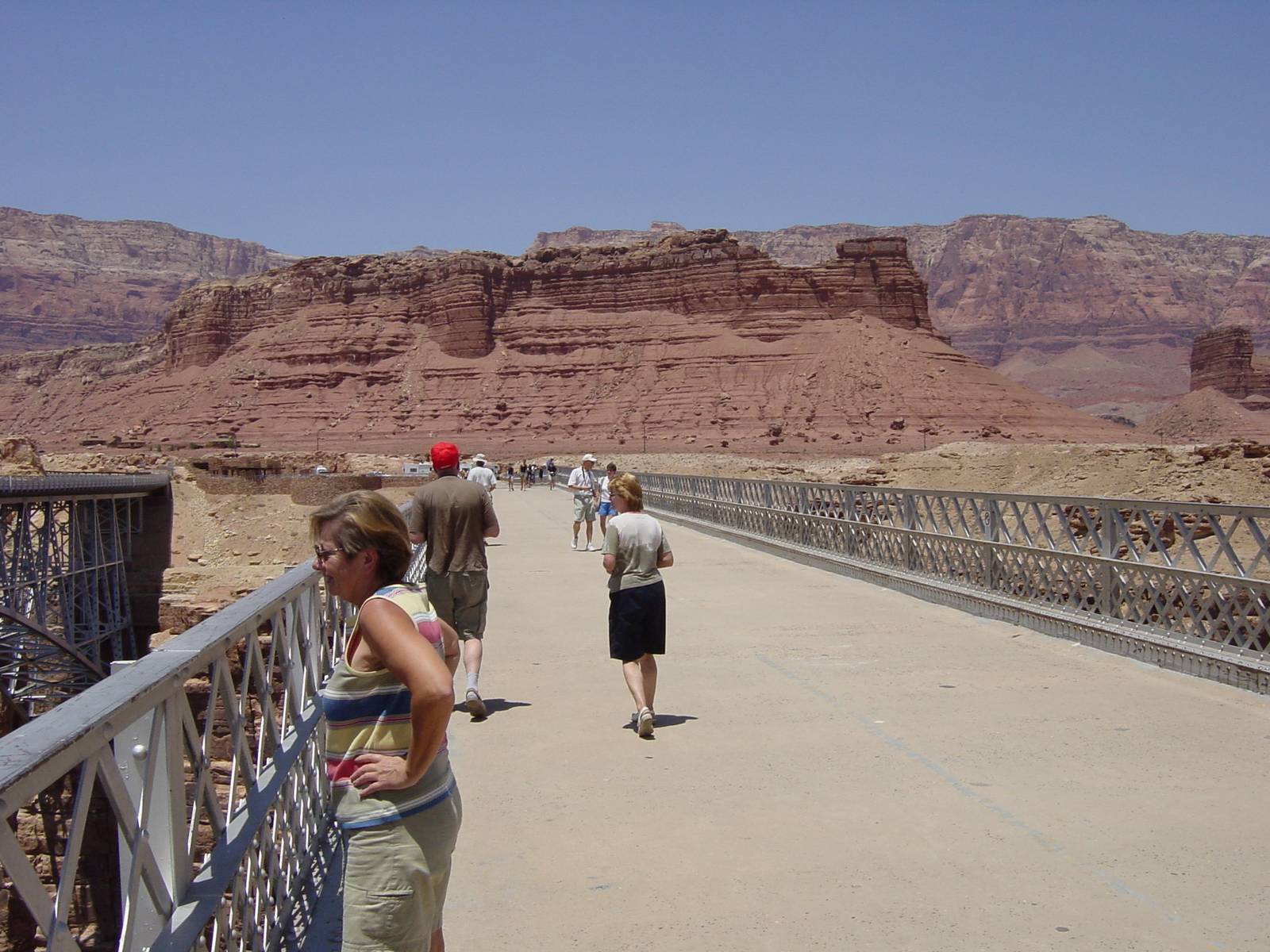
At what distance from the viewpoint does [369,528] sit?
3176 mm

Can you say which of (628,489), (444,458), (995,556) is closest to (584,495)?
(995,556)

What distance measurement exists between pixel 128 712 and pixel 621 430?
95144 millimetres

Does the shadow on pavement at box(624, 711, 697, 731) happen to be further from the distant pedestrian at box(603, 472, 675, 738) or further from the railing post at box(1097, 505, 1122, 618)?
the railing post at box(1097, 505, 1122, 618)

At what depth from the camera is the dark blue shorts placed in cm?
731

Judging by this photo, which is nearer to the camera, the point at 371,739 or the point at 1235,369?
the point at 371,739

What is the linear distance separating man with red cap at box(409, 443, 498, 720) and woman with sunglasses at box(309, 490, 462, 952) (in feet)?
14.8

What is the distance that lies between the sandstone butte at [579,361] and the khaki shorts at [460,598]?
7904 cm

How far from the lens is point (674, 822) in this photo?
18.2ft

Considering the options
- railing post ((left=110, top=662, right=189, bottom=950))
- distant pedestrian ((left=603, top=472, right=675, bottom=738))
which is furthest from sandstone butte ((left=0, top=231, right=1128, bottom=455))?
railing post ((left=110, top=662, right=189, bottom=950))

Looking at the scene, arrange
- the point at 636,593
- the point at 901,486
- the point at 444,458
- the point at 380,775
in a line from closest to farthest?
the point at 380,775, the point at 636,593, the point at 444,458, the point at 901,486

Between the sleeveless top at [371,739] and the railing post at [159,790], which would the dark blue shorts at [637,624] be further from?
the railing post at [159,790]

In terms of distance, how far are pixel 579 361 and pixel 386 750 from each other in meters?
107

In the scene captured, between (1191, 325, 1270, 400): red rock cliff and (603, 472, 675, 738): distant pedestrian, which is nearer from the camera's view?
(603, 472, 675, 738): distant pedestrian

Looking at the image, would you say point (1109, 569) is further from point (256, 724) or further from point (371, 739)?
point (371, 739)
